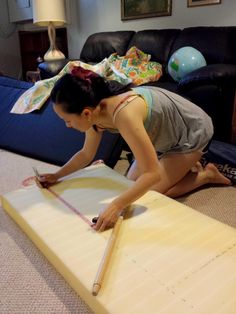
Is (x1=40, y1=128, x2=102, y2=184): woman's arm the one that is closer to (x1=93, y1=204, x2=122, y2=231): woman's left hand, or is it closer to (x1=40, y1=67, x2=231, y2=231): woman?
(x1=40, y1=67, x2=231, y2=231): woman

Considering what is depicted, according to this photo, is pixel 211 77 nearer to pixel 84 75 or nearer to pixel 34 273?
pixel 84 75

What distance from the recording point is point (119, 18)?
3.88 m

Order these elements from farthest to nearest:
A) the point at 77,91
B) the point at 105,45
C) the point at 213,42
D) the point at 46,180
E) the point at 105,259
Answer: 1. the point at 105,45
2. the point at 213,42
3. the point at 46,180
4. the point at 77,91
5. the point at 105,259

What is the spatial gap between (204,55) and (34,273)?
2.31 meters

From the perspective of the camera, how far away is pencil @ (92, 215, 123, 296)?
2.77 ft

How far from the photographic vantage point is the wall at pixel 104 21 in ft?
9.76

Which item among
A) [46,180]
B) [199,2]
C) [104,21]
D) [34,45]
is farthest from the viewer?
[34,45]

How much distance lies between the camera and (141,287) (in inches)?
33.1

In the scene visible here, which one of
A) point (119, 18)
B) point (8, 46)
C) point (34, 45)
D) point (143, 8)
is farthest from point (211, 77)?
point (8, 46)

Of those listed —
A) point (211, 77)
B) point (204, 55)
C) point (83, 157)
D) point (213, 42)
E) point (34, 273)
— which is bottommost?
point (34, 273)

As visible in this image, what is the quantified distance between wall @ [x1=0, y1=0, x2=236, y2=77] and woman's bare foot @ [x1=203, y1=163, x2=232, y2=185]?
5.94 ft

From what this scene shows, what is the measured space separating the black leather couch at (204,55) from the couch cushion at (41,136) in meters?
0.77

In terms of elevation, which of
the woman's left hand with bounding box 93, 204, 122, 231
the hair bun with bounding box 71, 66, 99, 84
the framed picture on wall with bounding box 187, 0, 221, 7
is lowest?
the woman's left hand with bounding box 93, 204, 122, 231

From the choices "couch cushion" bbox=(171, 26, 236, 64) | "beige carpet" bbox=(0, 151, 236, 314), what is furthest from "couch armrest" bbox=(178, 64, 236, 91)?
"beige carpet" bbox=(0, 151, 236, 314)
